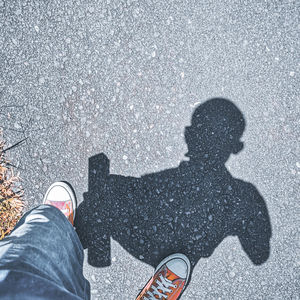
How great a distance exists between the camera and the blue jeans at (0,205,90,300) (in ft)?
3.43

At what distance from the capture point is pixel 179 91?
2.03 m

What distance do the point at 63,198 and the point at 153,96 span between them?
42.7 inches

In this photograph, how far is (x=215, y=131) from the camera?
2.01 metres

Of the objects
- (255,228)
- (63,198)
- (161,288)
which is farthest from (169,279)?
(63,198)

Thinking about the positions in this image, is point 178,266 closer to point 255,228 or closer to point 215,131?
point 255,228

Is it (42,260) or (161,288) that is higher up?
(42,260)

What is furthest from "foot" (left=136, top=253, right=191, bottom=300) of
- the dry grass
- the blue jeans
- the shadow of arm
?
the dry grass

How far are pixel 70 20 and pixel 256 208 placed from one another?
212cm

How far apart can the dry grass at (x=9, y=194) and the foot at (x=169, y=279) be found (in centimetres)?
121

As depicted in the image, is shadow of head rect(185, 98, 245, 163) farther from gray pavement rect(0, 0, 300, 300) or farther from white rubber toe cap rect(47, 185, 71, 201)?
white rubber toe cap rect(47, 185, 71, 201)

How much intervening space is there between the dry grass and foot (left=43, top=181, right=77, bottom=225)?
0.24m

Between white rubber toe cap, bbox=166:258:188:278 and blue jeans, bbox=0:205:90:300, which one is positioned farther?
white rubber toe cap, bbox=166:258:188:278

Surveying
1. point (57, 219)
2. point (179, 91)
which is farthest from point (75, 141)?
point (179, 91)

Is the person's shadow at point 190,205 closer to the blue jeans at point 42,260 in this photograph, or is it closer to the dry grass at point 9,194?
the blue jeans at point 42,260
